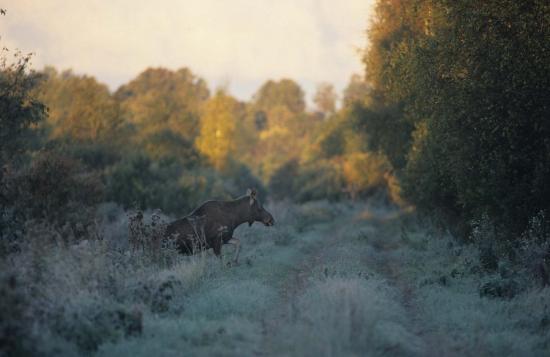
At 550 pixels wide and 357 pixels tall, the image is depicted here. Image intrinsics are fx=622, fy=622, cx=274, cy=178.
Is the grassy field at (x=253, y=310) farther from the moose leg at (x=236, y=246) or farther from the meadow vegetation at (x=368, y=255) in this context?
the moose leg at (x=236, y=246)

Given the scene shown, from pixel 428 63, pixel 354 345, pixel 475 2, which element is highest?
pixel 475 2

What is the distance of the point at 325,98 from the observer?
427 feet

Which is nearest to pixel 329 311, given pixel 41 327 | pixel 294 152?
pixel 41 327

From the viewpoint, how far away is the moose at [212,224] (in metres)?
15.9

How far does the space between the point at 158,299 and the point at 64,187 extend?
8893 mm

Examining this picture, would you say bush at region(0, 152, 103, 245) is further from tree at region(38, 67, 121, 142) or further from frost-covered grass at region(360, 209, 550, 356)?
tree at region(38, 67, 121, 142)

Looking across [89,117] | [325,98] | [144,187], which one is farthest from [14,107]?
[325,98]

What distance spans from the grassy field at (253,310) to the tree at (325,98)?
379ft

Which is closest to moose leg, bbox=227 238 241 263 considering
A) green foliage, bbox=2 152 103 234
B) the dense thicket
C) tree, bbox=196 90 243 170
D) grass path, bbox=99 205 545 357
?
grass path, bbox=99 205 545 357

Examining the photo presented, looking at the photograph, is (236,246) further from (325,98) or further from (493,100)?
(325,98)

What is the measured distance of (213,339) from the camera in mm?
9031

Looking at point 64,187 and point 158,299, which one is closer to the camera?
point 158,299

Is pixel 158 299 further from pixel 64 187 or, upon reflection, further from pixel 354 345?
pixel 64 187

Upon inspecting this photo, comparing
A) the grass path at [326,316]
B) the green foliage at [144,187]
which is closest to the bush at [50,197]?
the grass path at [326,316]
